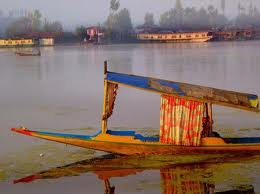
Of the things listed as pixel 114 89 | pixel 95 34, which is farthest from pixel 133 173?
pixel 95 34

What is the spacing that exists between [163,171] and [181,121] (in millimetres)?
1246

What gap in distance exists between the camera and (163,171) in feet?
35.6

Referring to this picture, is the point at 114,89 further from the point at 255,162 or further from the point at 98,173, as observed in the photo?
the point at 255,162

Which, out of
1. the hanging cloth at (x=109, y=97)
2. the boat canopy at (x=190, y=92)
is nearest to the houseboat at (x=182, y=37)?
the hanging cloth at (x=109, y=97)

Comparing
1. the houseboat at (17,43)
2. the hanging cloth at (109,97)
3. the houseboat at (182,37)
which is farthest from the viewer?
the houseboat at (182,37)

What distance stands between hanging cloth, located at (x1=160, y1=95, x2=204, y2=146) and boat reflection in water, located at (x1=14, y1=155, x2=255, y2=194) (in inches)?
19.9

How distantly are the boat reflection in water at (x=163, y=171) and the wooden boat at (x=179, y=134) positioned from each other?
262 mm

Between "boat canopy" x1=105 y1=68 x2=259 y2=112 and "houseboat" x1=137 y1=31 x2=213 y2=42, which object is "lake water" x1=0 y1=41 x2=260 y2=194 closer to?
"boat canopy" x1=105 y1=68 x2=259 y2=112

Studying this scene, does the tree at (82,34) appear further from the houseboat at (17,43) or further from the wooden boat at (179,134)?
the wooden boat at (179,134)

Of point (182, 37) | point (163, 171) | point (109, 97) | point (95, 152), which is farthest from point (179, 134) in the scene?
point (182, 37)

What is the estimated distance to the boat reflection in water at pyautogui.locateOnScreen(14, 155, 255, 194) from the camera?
32.4ft

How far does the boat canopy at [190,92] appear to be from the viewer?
37.3 feet

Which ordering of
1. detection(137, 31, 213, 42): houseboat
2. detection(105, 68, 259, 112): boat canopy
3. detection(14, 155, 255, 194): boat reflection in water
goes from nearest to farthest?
1. detection(14, 155, 255, 194): boat reflection in water
2. detection(105, 68, 259, 112): boat canopy
3. detection(137, 31, 213, 42): houseboat

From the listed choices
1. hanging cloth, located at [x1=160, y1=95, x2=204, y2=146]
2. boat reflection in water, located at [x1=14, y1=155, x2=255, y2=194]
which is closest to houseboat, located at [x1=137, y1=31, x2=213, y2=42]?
hanging cloth, located at [x1=160, y1=95, x2=204, y2=146]
